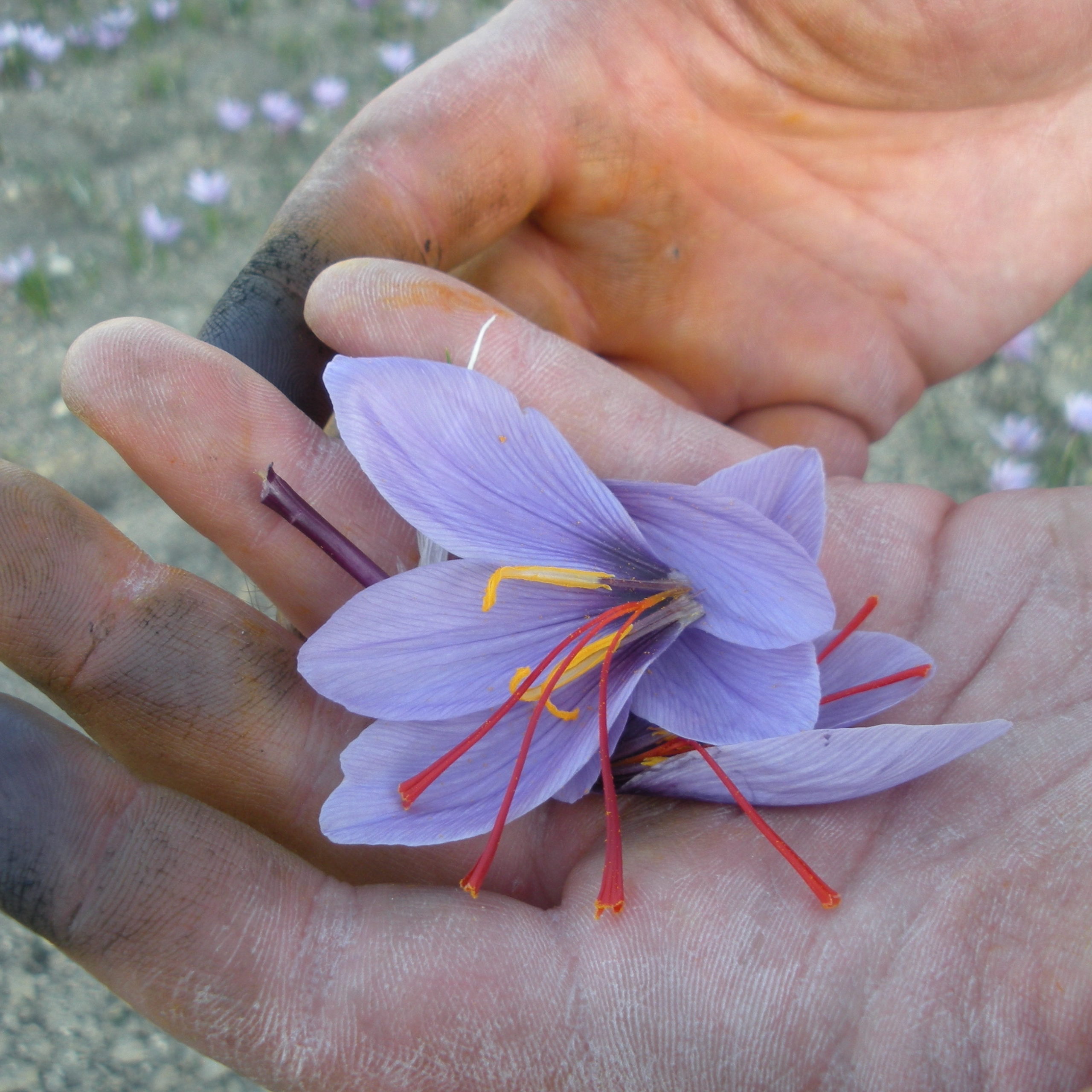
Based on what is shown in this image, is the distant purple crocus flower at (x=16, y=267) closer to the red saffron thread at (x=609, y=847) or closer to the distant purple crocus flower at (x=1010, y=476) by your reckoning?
the red saffron thread at (x=609, y=847)

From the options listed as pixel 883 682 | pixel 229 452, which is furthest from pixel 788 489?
pixel 229 452

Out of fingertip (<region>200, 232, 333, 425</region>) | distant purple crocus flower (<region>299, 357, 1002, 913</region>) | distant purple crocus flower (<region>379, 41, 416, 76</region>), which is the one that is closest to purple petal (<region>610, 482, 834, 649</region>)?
distant purple crocus flower (<region>299, 357, 1002, 913</region>)

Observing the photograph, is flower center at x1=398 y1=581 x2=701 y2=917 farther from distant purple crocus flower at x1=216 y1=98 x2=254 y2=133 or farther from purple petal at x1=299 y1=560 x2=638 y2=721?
distant purple crocus flower at x1=216 y1=98 x2=254 y2=133

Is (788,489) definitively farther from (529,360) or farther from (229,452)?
(229,452)

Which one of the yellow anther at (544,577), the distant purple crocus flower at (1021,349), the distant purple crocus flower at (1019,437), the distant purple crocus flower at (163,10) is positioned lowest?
the distant purple crocus flower at (1019,437)

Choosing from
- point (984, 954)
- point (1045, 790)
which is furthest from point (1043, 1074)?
A: point (1045, 790)

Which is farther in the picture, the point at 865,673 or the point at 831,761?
the point at 865,673

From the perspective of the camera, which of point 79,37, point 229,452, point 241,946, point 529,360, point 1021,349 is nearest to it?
point 241,946

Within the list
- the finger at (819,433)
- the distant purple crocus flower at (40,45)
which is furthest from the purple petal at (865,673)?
the distant purple crocus flower at (40,45)
